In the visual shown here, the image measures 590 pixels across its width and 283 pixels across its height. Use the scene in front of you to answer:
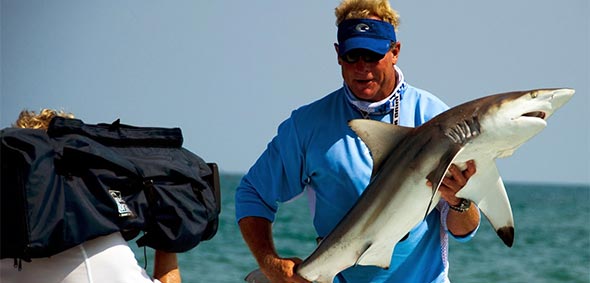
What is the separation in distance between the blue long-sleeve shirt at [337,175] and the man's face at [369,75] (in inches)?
3.2

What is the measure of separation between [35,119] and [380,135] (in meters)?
1.28

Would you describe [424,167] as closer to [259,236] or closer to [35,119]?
[259,236]

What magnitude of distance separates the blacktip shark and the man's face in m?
0.41

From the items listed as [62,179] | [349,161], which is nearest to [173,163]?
[62,179]

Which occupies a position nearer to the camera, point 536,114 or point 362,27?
point 536,114

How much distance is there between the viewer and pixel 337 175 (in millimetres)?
4309

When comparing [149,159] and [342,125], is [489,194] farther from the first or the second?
[149,159]

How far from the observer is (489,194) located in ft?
12.7

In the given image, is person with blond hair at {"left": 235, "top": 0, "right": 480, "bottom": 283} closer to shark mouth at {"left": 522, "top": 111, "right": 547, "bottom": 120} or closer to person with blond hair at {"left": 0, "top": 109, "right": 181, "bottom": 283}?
shark mouth at {"left": 522, "top": 111, "right": 547, "bottom": 120}

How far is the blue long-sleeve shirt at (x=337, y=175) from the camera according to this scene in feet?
14.1

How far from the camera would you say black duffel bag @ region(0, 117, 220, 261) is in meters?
3.36

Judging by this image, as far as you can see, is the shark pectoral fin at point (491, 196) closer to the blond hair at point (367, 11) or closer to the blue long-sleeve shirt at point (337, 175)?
the blue long-sleeve shirt at point (337, 175)

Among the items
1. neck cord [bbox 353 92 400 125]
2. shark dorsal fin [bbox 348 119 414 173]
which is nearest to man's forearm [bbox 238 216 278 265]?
neck cord [bbox 353 92 400 125]

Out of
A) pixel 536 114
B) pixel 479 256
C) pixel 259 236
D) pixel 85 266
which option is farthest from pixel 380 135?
pixel 479 256
